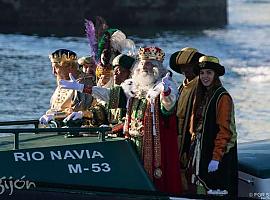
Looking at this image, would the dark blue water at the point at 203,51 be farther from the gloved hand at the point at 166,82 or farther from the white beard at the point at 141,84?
the gloved hand at the point at 166,82

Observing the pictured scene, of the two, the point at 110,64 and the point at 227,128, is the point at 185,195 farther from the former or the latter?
the point at 110,64

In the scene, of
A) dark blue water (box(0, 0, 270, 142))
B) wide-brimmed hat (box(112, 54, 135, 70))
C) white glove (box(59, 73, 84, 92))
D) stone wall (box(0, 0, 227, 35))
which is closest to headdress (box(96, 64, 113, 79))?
wide-brimmed hat (box(112, 54, 135, 70))

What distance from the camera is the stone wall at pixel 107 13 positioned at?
53750 millimetres

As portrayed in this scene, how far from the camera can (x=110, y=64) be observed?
9.45 meters

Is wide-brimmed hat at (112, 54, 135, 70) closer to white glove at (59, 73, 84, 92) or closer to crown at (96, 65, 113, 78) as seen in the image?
white glove at (59, 73, 84, 92)

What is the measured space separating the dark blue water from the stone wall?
186cm

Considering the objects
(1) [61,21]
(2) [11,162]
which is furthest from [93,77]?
(1) [61,21]

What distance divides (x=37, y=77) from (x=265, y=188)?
72.3ft

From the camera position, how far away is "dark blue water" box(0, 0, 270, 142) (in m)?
22.2

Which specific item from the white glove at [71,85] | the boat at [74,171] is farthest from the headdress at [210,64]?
the white glove at [71,85]

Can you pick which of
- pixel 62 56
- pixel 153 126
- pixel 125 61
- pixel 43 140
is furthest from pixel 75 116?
pixel 153 126

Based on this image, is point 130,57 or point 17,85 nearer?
point 130,57

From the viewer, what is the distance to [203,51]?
135ft

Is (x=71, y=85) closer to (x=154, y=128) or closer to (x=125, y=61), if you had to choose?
(x=125, y=61)
